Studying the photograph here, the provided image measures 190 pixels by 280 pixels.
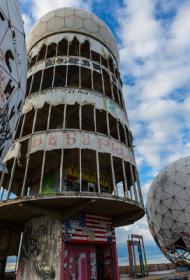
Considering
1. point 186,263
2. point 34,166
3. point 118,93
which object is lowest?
point 186,263

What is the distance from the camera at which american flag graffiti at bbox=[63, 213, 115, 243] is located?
16.8 metres

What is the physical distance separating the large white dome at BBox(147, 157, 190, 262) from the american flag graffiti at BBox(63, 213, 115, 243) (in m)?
16.0

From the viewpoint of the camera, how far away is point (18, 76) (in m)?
9.63

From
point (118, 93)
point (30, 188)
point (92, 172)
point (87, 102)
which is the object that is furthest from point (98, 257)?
point (118, 93)

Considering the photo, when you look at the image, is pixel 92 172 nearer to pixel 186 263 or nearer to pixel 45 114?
pixel 45 114

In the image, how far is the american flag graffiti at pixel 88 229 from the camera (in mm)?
16844

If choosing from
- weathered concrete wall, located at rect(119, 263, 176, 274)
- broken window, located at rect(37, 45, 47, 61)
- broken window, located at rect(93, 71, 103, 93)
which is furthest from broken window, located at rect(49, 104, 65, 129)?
weathered concrete wall, located at rect(119, 263, 176, 274)

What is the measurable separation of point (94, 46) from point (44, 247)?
66.6 ft

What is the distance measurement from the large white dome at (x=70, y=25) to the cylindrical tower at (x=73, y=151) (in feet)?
0.37

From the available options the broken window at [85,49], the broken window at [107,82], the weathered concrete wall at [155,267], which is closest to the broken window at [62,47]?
the broken window at [85,49]

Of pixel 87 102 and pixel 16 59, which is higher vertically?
pixel 87 102

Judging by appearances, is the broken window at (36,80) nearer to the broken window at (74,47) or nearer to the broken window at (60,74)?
the broken window at (60,74)

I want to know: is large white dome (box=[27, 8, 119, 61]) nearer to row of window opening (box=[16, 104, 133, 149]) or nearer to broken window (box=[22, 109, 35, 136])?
row of window opening (box=[16, 104, 133, 149])

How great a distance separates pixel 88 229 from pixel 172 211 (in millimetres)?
18891
